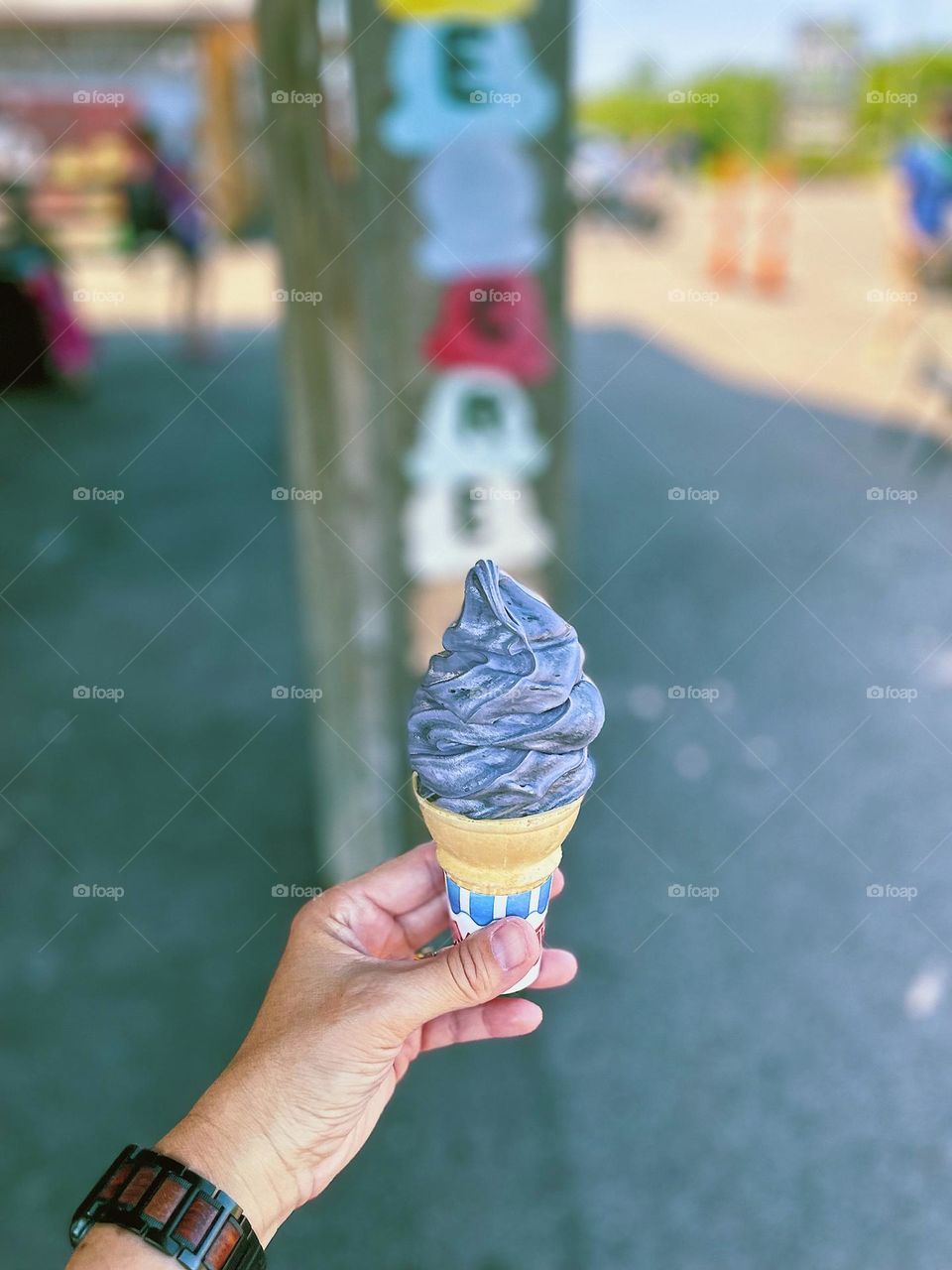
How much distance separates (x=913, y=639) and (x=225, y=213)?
16206mm

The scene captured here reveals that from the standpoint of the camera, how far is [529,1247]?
284cm

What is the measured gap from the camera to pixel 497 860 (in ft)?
6.56

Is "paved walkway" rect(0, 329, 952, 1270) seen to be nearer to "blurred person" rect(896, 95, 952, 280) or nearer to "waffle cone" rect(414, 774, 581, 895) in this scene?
"waffle cone" rect(414, 774, 581, 895)

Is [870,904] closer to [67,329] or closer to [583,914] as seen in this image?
[583,914]

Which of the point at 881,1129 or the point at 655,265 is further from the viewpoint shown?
the point at 655,265

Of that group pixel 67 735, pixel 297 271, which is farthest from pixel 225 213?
pixel 297 271
